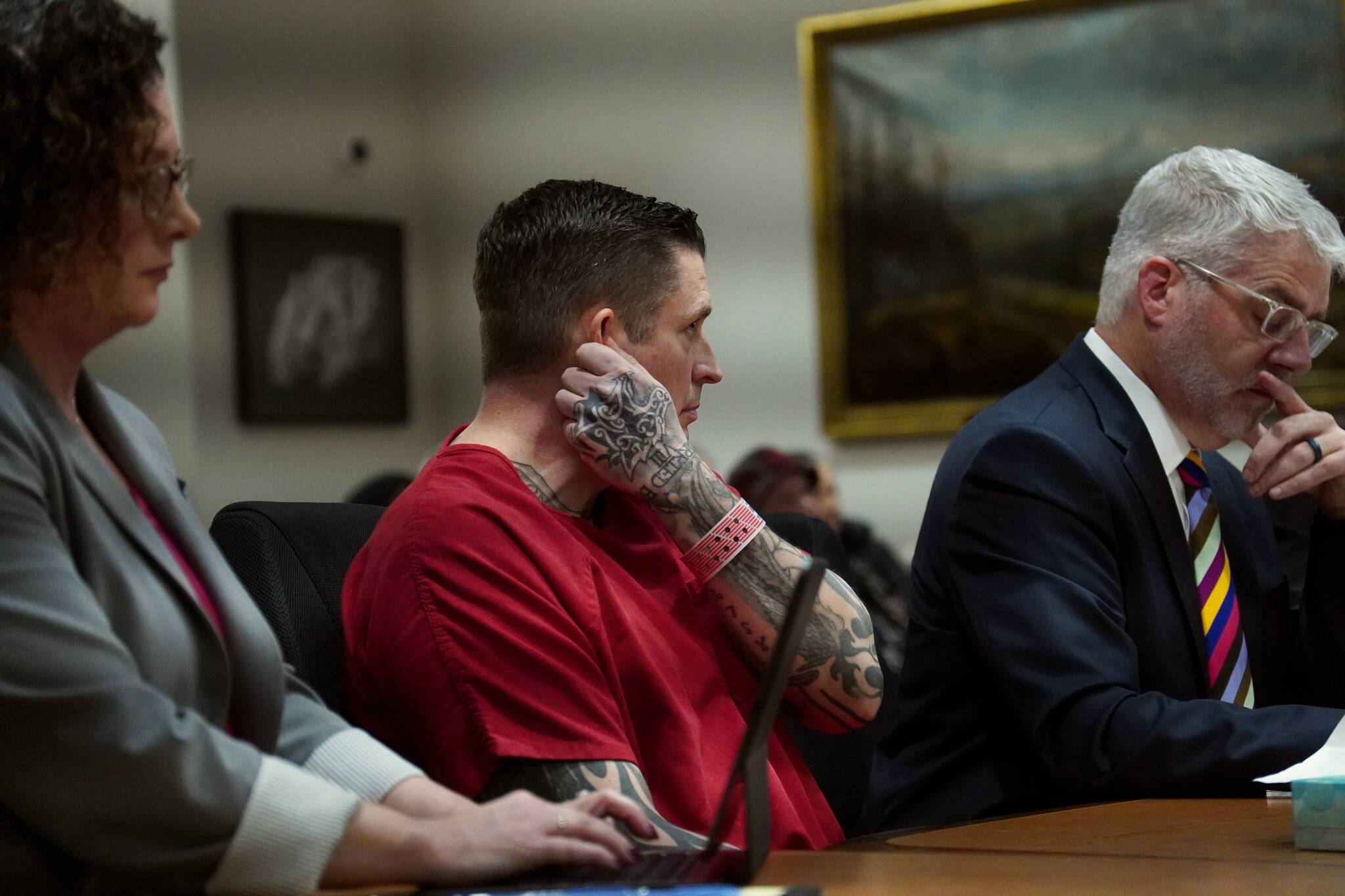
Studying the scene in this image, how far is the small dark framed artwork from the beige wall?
9 centimetres

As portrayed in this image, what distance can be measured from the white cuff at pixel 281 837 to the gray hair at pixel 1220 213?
1619mm

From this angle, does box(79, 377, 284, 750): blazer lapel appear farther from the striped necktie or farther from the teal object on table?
the striped necktie

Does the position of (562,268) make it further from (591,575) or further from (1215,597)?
(1215,597)

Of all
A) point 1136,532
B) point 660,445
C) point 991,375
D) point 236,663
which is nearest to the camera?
point 236,663

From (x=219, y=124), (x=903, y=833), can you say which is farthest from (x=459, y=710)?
(x=219, y=124)

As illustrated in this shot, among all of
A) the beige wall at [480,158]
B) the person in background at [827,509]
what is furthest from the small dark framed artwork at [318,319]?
the person in background at [827,509]

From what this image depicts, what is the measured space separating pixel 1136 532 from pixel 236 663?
132 cm

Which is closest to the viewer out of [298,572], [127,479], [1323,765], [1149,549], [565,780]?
[127,479]

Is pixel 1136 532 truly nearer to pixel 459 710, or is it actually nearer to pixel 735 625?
pixel 735 625

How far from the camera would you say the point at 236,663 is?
1.32 m

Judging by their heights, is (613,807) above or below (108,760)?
below

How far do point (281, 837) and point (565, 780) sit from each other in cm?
44

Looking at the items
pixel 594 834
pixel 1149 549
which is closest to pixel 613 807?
pixel 594 834

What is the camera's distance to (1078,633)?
6.48ft
